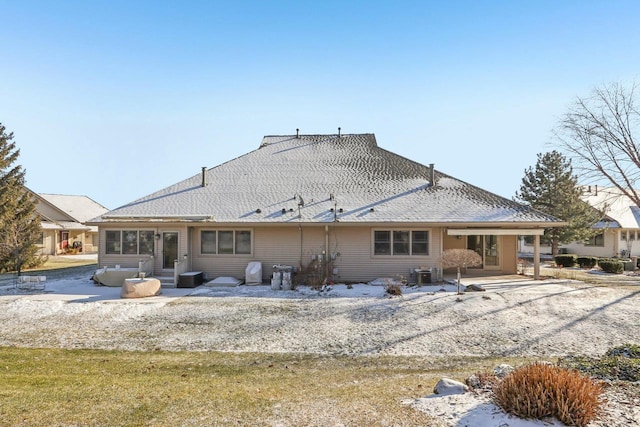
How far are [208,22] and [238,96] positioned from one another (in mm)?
2711

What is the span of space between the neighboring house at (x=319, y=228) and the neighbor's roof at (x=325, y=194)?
76 millimetres

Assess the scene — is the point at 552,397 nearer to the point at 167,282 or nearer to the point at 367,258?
the point at 367,258

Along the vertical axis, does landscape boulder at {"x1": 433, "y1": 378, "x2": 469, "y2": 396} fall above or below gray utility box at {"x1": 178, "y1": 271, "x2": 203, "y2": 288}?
above

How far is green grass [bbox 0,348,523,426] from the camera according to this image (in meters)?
4.32

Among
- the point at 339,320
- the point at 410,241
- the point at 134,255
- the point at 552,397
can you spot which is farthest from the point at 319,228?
the point at 552,397

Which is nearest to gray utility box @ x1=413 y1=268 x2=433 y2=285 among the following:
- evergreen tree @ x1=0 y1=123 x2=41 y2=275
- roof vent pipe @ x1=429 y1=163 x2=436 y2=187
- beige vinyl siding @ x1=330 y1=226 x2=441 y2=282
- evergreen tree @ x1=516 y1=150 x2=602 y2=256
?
beige vinyl siding @ x1=330 y1=226 x2=441 y2=282

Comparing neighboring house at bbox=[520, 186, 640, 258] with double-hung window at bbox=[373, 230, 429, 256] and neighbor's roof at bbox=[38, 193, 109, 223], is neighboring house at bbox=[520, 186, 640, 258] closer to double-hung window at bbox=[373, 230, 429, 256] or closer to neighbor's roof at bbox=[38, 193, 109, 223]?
double-hung window at bbox=[373, 230, 429, 256]

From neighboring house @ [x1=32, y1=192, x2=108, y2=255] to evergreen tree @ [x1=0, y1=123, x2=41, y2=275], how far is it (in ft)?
15.9

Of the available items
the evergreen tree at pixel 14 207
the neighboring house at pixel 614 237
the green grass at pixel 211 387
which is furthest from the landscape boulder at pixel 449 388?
the neighboring house at pixel 614 237

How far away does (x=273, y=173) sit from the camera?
65.9 feet

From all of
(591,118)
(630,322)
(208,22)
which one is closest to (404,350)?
(630,322)

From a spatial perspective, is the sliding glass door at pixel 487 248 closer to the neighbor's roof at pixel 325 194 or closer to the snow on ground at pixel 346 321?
the neighbor's roof at pixel 325 194

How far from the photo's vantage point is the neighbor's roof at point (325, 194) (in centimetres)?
1597

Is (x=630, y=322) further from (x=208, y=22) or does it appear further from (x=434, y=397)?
(x=208, y=22)
